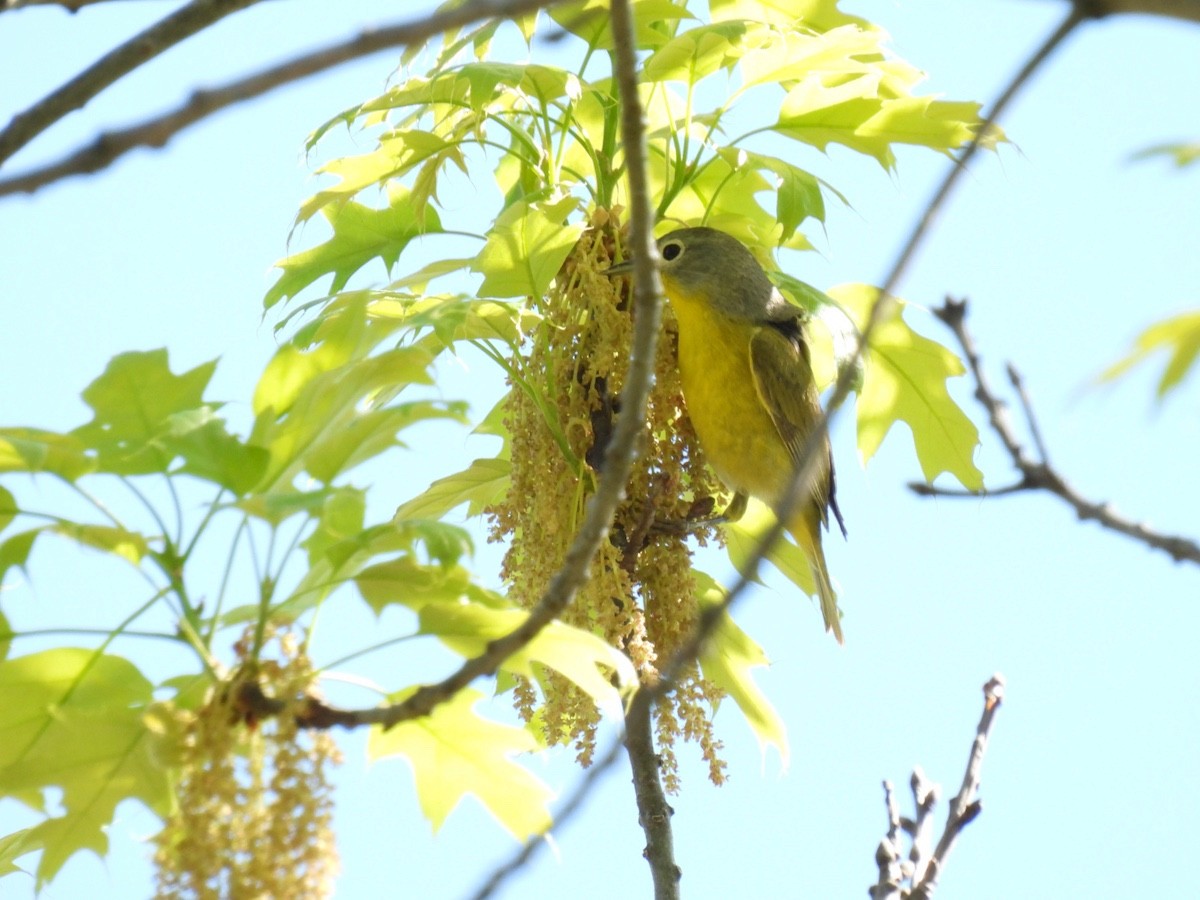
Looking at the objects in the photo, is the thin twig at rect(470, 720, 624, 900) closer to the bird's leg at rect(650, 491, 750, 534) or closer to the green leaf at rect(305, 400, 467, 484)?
the green leaf at rect(305, 400, 467, 484)

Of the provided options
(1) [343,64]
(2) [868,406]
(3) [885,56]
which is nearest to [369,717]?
(1) [343,64]

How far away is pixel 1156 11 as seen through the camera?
90cm

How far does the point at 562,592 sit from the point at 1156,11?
979mm

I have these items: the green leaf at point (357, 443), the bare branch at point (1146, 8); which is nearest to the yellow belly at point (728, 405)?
the green leaf at point (357, 443)

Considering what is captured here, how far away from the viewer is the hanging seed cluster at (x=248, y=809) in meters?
1.75

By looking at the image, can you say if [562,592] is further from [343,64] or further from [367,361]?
[343,64]

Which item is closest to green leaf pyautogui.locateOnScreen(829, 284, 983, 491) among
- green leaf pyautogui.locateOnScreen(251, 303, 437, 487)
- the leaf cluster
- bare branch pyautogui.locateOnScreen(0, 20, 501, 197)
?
the leaf cluster

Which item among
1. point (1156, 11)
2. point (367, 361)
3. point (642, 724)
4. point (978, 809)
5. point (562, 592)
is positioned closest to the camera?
point (1156, 11)

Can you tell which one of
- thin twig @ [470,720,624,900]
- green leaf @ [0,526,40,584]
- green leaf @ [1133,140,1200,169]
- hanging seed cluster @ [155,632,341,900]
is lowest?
thin twig @ [470,720,624,900]

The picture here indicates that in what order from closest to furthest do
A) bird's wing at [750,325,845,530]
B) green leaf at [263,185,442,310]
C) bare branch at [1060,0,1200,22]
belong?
bare branch at [1060,0,1200,22] < green leaf at [263,185,442,310] < bird's wing at [750,325,845,530]

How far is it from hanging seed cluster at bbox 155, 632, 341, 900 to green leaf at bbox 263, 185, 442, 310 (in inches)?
69.1

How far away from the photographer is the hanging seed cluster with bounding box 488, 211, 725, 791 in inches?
112

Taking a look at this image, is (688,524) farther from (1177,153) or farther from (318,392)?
(1177,153)

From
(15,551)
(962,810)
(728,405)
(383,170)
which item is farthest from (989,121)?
(728,405)
